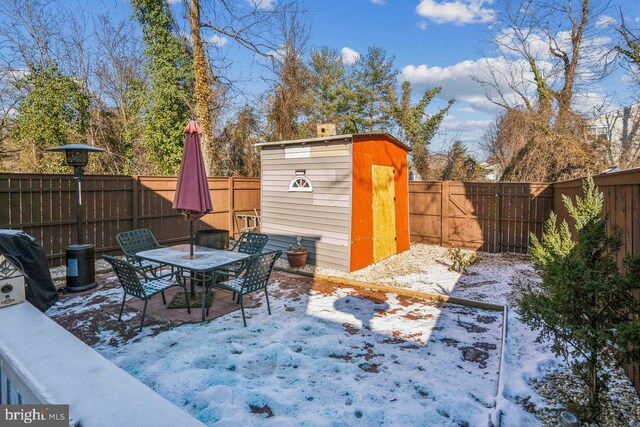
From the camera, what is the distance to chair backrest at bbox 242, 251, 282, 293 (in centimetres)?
403

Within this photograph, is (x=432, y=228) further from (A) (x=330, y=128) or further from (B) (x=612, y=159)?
(B) (x=612, y=159)

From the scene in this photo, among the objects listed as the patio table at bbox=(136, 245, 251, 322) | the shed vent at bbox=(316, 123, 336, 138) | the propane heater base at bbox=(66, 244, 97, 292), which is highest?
the shed vent at bbox=(316, 123, 336, 138)

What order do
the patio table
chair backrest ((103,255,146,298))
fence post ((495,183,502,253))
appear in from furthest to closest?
fence post ((495,183,502,253)) → the patio table → chair backrest ((103,255,146,298))

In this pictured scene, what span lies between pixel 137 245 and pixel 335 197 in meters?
3.58

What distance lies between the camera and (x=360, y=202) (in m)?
6.97

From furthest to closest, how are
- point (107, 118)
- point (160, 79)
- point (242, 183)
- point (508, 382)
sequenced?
point (107, 118), point (160, 79), point (242, 183), point (508, 382)

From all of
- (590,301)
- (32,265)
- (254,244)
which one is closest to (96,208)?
(32,265)

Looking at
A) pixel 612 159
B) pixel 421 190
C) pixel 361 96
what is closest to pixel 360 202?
pixel 421 190

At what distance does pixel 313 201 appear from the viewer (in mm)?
7285

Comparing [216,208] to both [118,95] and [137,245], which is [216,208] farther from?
[118,95]

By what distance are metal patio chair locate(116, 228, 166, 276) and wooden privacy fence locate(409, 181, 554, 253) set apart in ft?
22.7

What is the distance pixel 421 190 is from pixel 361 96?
979 centimetres

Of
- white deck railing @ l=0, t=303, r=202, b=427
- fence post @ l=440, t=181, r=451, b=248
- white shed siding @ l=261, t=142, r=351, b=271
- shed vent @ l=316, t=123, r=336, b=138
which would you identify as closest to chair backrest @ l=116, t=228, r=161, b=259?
white shed siding @ l=261, t=142, r=351, b=271

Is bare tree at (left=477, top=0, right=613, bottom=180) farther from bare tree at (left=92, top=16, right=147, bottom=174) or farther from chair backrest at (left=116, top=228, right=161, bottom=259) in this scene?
bare tree at (left=92, top=16, right=147, bottom=174)
